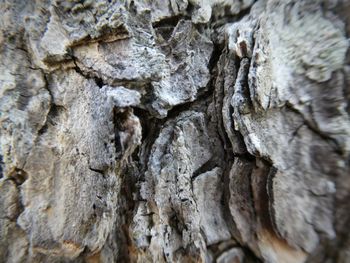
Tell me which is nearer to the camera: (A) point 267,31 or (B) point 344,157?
(B) point 344,157

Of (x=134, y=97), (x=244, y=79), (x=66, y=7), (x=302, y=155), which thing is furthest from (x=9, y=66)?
(x=302, y=155)

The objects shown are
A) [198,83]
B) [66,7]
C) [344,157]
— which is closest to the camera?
[344,157]

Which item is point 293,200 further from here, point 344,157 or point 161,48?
point 161,48

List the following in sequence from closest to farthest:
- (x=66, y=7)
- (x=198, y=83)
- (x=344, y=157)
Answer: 1. (x=344, y=157)
2. (x=66, y=7)
3. (x=198, y=83)

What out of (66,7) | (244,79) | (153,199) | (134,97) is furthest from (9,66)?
(244,79)

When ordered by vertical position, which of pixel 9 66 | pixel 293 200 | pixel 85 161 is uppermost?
pixel 9 66

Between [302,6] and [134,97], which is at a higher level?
[302,6]
